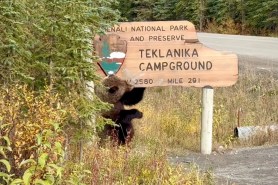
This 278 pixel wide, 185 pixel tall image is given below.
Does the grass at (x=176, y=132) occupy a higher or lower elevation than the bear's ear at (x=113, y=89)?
lower

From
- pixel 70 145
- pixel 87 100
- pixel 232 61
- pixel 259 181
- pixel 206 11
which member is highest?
pixel 206 11

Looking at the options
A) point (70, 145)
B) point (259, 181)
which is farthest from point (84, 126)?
point (259, 181)

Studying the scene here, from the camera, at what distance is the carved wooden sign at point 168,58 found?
639 cm

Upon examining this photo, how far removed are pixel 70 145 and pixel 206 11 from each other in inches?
1208

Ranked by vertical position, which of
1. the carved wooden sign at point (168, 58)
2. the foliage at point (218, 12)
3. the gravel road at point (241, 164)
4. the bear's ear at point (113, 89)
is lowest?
the gravel road at point (241, 164)

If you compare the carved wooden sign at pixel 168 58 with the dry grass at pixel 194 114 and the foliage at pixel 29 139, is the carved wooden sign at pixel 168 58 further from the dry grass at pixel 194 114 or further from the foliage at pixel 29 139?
the foliage at pixel 29 139

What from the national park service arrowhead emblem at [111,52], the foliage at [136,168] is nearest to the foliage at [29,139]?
the foliage at [136,168]

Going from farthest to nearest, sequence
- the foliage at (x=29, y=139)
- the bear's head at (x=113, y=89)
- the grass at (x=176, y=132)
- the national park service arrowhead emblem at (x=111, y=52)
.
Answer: the national park service arrowhead emblem at (x=111, y=52), the bear's head at (x=113, y=89), the grass at (x=176, y=132), the foliage at (x=29, y=139)

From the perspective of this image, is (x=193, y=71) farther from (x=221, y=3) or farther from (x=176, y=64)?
(x=221, y=3)

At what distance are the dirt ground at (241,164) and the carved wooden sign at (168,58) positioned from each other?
2.42 ft

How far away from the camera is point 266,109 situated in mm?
8414

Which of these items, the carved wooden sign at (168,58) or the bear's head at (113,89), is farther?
the carved wooden sign at (168,58)

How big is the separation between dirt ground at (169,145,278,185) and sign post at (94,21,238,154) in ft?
2.42

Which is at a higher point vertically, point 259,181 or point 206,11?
point 206,11
